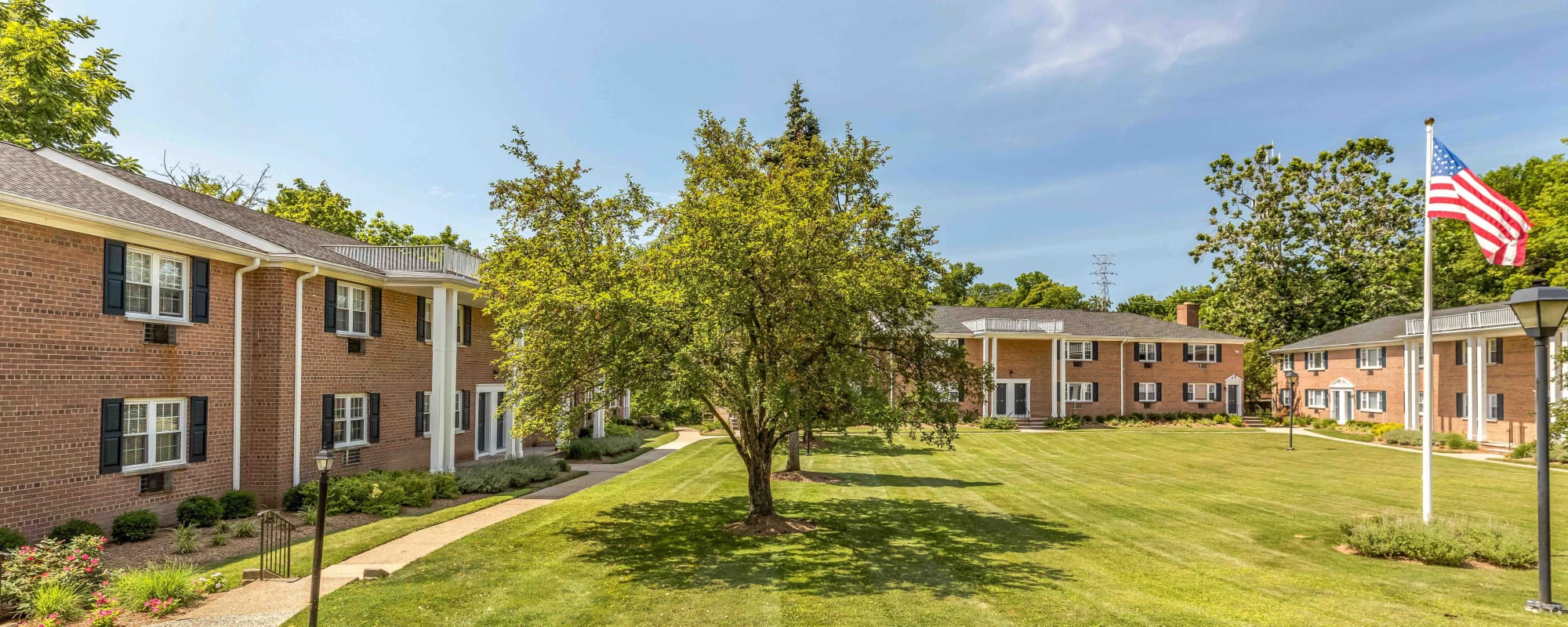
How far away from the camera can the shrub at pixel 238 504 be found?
14.4 meters

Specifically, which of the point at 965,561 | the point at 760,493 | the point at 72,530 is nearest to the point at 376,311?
the point at 72,530

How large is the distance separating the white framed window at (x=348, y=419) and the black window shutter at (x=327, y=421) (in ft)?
0.54

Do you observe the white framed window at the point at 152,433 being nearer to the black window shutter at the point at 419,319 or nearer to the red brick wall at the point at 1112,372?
the black window shutter at the point at 419,319

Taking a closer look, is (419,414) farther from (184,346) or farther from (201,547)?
(201,547)

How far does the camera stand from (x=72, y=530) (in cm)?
1180

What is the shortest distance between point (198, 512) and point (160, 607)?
6062 millimetres

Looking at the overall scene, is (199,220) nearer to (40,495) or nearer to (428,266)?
(428,266)

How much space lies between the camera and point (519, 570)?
35.9 ft

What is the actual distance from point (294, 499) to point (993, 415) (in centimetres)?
3363

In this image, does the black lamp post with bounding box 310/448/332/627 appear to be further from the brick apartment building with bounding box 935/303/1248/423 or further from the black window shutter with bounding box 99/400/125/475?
the brick apartment building with bounding box 935/303/1248/423

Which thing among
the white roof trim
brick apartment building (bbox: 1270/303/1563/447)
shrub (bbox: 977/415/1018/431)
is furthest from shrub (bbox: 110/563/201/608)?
shrub (bbox: 977/415/1018/431)

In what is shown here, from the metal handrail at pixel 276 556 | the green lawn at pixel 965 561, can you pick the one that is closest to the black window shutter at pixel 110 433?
the metal handrail at pixel 276 556

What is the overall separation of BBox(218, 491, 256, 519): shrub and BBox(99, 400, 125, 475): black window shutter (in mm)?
1914

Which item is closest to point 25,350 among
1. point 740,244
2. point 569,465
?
point 740,244
